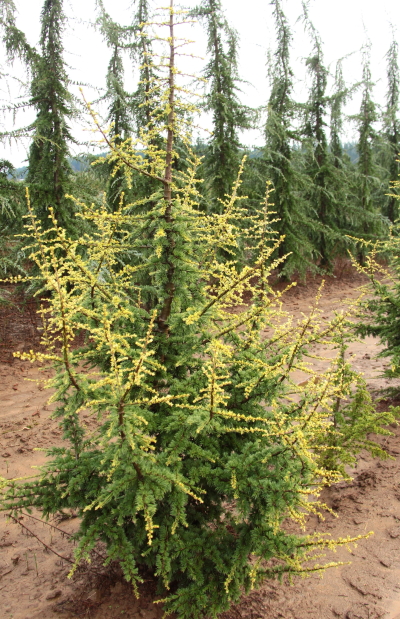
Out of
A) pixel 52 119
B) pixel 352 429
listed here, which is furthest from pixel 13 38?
pixel 352 429

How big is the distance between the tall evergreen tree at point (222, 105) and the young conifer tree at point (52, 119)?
4.18m

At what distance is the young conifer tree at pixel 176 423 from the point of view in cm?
250

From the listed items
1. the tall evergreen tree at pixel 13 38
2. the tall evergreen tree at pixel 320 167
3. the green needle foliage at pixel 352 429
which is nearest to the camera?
the green needle foliage at pixel 352 429

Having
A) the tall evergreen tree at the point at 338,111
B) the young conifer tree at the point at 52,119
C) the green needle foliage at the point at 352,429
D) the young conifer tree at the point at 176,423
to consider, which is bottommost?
the green needle foliage at the point at 352,429

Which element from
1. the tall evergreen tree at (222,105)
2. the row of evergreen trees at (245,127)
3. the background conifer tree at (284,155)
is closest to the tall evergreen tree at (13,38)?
the row of evergreen trees at (245,127)

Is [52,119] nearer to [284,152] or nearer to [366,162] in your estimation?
[284,152]

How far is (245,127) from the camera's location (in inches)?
501

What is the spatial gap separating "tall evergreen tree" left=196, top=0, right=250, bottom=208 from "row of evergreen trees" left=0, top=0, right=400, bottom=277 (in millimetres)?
32

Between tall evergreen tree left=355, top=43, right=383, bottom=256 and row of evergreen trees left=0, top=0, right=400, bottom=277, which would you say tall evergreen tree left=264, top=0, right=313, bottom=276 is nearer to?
row of evergreen trees left=0, top=0, right=400, bottom=277

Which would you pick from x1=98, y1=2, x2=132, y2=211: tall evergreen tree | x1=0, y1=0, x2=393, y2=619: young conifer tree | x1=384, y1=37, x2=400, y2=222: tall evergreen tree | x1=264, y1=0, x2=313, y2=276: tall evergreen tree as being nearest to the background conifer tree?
x1=264, y1=0, x2=313, y2=276: tall evergreen tree

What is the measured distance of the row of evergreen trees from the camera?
930 centimetres

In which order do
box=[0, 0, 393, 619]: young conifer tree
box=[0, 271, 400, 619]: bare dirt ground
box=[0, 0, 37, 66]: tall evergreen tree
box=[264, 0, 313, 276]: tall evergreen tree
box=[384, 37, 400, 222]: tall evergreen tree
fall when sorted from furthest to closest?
box=[384, 37, 400, 222]: tall evergreen tree < box=[264, 0, 313, 276]: tall evergreen tree < box=[0, 0, 37, 66]: tall evergreen tree < box=[0, 271, 400, 619]: bare dirt ground < box=[0, 0, 393, 619]: young conifer tree

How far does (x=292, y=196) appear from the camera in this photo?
1427 centimetres

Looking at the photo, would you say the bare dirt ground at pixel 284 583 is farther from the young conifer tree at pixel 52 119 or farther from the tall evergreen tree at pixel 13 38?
the tall evergreen tree at pixel 13 38
